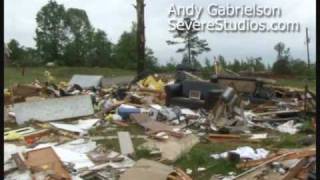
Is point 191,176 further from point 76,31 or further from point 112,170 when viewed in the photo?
point 76,31

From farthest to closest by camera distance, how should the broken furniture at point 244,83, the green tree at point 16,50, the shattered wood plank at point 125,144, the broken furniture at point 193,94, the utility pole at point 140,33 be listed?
1. the green tree at point 16,50
2. the utility pole at point 140,33
3. the broken furniture at point 244,83
4. the broken furniture at point 193,94
5. the shattered wood plank at point 125,144

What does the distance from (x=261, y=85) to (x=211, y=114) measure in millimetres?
3696

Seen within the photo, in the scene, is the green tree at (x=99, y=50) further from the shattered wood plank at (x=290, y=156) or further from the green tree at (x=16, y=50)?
the shattered wood plank at (x=290, y=156)

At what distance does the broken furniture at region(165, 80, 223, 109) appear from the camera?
13.1 m

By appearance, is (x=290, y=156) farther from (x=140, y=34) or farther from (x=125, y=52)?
(x=125, y=52)

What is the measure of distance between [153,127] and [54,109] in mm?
2691

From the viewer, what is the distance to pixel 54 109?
12.6 metres

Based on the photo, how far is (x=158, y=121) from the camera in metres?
12.0

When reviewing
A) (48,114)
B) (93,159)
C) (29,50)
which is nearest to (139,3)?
(48,114)

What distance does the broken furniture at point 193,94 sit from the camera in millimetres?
13148

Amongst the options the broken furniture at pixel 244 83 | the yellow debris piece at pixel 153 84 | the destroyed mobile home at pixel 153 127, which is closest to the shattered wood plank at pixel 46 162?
the destroyed mobile home at pixel 153 127

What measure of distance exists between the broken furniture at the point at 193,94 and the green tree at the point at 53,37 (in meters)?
25.0

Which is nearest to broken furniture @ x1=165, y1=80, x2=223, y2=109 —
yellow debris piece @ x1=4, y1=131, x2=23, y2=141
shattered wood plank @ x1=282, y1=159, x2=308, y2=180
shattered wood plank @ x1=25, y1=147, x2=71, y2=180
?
yellow debris piece @ x1=4, y1=131, x2=23, y2=141

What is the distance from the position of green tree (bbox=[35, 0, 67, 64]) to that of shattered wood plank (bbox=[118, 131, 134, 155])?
1146 inches
